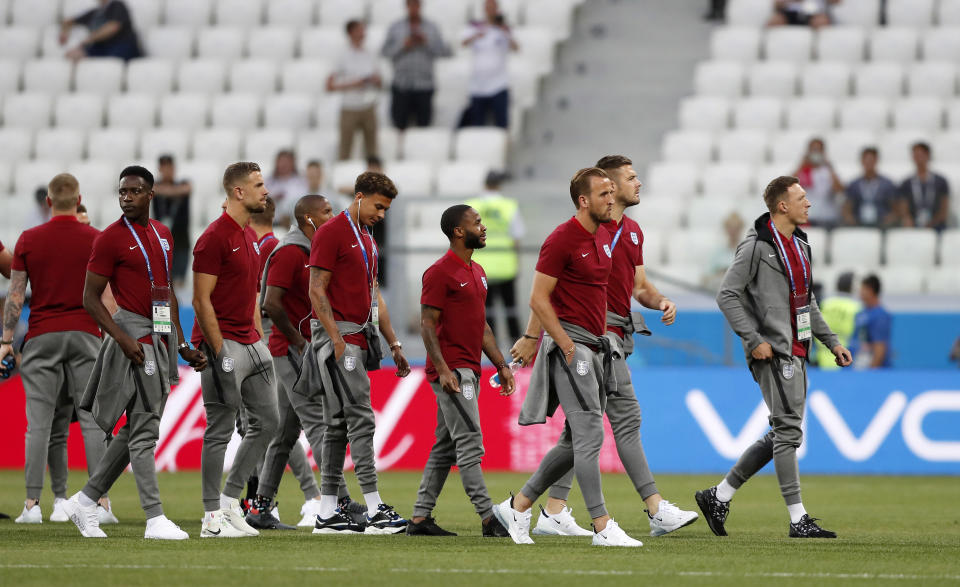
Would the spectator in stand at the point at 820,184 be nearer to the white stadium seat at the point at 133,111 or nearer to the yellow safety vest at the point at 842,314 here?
the yellow safety vest at the point at 842,314

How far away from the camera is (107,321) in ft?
29.0

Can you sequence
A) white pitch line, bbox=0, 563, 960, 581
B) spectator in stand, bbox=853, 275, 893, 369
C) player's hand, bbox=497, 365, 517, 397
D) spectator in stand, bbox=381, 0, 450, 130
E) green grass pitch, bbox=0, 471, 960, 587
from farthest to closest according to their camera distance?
spectator in stand, bbox=381, 0, 450, 130 → spectator in stand, bbox=853, 275, 893, 369 → player's hand, bbox=497, 365, 517, 397 → white pitch line, bbox=0, 563, 960, 581 → green grass pitch, bbox=0, 471, 960, 587

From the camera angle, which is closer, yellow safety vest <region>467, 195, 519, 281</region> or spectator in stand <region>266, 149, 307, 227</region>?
yellow safety vest <region>467, 195, 519, 281</region>

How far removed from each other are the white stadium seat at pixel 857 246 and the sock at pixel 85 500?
9948 mm

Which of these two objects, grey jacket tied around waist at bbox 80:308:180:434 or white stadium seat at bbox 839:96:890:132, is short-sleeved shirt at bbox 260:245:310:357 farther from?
white stadium seat at bbox 839:96:890:132

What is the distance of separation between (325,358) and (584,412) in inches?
66.9

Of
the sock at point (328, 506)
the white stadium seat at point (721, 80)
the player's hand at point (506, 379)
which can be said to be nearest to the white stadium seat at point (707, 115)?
the white stadium seat at point (721, 80)

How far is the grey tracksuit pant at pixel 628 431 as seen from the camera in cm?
946

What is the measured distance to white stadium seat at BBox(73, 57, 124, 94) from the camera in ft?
76.3

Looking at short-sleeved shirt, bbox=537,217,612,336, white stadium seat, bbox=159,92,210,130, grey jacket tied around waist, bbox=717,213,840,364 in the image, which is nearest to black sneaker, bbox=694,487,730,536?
grey jacket tied around waist, bbox=717,213,840,364

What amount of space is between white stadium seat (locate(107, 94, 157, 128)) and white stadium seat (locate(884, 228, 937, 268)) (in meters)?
11.1

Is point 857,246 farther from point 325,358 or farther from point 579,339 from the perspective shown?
point 325,358

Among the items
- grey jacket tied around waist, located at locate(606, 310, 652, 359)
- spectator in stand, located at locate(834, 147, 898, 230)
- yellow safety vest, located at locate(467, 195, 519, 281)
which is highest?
spectator in stand, located at locate(834, 147, 898, 230)

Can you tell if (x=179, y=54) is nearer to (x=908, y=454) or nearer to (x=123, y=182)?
(x=908, y=454)
